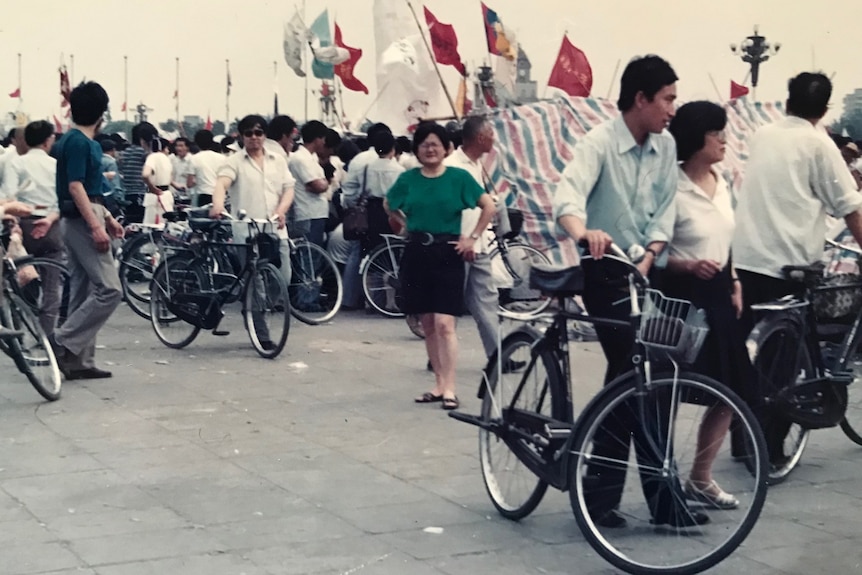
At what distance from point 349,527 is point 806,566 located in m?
1.78

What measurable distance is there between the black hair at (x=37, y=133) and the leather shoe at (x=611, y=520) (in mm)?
7714

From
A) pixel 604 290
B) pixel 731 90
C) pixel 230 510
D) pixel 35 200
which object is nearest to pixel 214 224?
pixel 35 200

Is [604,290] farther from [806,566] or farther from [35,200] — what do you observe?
[35,200]

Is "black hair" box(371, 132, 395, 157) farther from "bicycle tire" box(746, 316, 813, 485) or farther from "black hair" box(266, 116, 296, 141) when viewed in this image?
"bicycle tire" box(746, 316, 813, 485)

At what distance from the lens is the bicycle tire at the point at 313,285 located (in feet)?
45.0

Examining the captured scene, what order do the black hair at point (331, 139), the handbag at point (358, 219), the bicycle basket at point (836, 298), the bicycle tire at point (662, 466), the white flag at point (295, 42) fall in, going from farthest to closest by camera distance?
the white flag at point (295, 42), the black hair at point (331, 139), the handbag at point (358, 219), the bicycle basket at point (836, 298), the bicycle tire at point (662, 466)

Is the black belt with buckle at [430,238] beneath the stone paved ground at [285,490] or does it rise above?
above

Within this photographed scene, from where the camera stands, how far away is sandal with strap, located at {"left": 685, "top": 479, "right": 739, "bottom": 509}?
17.5ft

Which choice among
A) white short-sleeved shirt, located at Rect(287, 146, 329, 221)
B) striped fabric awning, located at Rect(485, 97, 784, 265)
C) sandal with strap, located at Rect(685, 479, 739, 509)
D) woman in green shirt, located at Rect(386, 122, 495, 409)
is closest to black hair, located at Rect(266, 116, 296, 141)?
white short-sleeved shirt, located at Rect(287, 146, 329, 221)

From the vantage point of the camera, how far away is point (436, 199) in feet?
29.6

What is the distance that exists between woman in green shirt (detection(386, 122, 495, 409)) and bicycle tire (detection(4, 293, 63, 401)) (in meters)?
2.25

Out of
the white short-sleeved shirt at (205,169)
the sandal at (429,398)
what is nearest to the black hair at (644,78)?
the sandal at (429,398)

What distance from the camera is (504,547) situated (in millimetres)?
5566

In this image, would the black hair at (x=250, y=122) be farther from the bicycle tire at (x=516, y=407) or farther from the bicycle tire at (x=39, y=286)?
the bicycle tire at (x=516, y=407)
